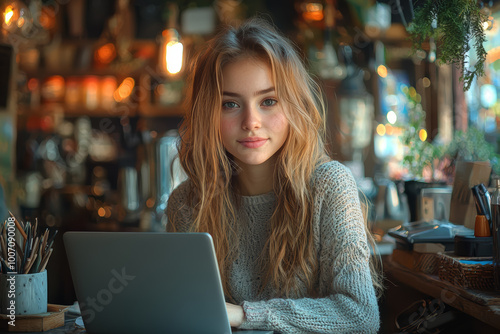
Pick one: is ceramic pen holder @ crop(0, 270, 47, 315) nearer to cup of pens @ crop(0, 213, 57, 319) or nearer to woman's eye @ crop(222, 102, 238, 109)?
cup of pens @ crop(0, 213, 57, 319)

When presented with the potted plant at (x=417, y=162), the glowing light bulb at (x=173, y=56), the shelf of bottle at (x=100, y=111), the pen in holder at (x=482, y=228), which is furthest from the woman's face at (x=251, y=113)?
the shelf of bottle at (x=100, y=111)

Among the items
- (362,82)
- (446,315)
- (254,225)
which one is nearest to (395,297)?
(446,315)

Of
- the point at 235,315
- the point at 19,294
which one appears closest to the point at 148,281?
the point at 235,315

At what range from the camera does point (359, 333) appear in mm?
1191

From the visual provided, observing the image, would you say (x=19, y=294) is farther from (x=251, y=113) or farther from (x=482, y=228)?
(x=482, y=228)

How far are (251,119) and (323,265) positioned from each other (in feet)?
1.27

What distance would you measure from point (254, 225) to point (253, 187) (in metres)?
0.10

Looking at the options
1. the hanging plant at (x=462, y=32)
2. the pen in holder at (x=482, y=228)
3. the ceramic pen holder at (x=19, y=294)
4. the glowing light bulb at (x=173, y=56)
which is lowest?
the ceramic pen holder at (x=19, y=294)

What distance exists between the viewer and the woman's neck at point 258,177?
1523 mm

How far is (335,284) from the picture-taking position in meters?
1.25

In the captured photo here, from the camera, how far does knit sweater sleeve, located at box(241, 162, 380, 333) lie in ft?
3.85

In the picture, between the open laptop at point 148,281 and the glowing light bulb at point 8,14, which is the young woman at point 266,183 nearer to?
the open laptop at point 148,281

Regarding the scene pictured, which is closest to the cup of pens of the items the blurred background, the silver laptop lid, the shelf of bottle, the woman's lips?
the silver laptop lid

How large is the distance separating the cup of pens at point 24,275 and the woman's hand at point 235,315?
386mm
